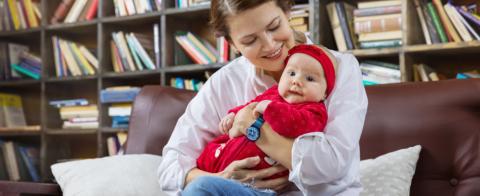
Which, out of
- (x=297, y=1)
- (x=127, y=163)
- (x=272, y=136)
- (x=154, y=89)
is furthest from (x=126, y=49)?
(x=272, y=136)

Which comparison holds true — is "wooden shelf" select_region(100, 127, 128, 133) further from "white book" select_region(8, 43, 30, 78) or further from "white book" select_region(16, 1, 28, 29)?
"white book" select_region(16, 1, 28, 29)

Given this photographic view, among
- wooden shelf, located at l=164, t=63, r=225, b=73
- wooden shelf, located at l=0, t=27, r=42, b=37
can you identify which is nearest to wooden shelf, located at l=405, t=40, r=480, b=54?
wooden shelf, located at l=164, t=63, r=225, b=73

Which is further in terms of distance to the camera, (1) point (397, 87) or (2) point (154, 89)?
(2) point (154, 89)

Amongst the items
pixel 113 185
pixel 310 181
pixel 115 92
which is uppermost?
pixel 310 181

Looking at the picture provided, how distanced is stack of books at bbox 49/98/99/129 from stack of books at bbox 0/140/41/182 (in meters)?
0.44

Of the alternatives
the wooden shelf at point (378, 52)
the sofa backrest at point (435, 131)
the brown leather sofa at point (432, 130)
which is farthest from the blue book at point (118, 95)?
the sofa backrest at point (435, 131)

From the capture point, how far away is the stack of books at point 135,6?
3.69 m

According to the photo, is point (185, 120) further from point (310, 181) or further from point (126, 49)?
point (126, 49)

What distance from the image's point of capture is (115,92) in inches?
147

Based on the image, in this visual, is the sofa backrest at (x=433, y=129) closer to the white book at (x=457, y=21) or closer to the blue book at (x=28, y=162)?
the white book at (x=457, y=21)

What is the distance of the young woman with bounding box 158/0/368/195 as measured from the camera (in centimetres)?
131

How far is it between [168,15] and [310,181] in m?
2.46

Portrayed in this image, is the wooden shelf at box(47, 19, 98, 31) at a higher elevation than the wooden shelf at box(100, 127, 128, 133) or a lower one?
higher

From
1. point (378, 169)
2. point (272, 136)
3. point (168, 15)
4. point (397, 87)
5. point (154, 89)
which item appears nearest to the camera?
point (272, 136)
